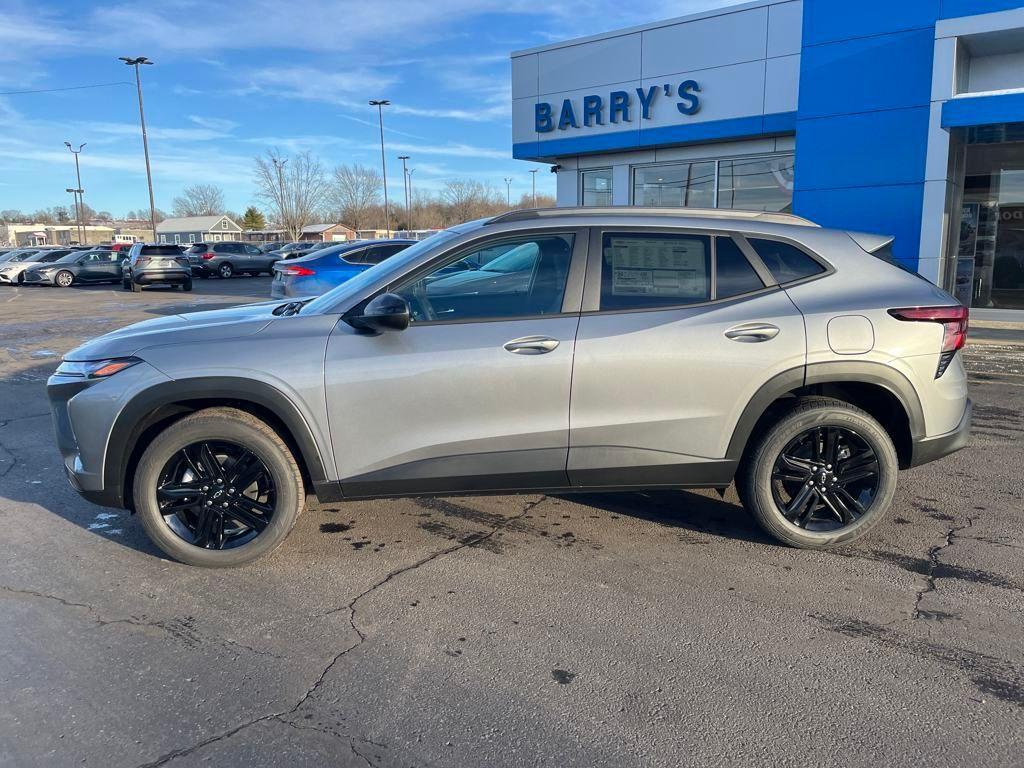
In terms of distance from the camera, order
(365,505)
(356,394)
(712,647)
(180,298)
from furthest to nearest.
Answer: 1. (180,298)
2. (365,505)
3. (356,394)
4. (712,647)

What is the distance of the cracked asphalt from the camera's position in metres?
2.60

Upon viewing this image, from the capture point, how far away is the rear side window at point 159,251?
84.6 feet

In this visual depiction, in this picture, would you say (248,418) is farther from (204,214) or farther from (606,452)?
(204,214)

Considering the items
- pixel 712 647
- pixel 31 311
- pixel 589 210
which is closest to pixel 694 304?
pixel 589 210

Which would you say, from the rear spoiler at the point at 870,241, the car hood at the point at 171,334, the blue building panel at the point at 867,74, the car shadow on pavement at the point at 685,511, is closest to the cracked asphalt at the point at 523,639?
the car shadow on pavement at the point at 685,511

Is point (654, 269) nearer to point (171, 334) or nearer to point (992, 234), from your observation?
point (171, 334)

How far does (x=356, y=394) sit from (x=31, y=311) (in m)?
18.9

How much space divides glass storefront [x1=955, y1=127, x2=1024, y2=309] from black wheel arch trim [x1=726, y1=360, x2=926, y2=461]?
1280 cm

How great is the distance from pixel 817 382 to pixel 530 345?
4.86ft

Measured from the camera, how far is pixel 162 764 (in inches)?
98.1

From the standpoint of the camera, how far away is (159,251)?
85.4ft

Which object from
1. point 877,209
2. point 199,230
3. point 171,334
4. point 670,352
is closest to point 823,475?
point 670,352

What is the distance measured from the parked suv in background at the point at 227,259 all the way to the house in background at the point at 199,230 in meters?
63.3

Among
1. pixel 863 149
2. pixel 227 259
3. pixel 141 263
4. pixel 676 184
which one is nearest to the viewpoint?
pixel 863 149
